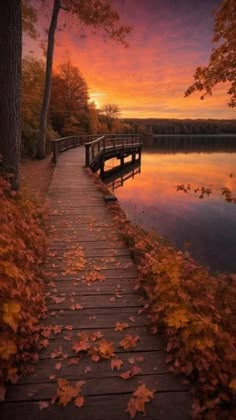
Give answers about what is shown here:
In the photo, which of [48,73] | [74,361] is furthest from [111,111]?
[74,361]

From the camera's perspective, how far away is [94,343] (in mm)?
2873

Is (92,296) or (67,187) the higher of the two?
(67,187)

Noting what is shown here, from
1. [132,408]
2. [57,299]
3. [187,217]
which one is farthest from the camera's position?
[187,217]

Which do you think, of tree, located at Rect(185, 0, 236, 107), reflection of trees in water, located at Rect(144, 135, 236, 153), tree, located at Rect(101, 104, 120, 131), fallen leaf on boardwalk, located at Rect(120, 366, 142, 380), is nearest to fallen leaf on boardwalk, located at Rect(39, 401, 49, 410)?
fallen leaf on boardwalk, located at Rect(120, 366, 142, 380)

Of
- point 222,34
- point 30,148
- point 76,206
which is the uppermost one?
point 222,34

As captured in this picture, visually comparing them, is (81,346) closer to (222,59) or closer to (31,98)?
(222,59)

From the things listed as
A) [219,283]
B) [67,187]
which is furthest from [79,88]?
[219,283]

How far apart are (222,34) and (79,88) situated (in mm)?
30271

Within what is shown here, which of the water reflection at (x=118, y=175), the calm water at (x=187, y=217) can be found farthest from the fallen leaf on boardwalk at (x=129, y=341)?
the water reflection at (x=118, y=175)

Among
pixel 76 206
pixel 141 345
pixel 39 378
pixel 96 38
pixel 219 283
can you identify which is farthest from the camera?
pixel 96 38

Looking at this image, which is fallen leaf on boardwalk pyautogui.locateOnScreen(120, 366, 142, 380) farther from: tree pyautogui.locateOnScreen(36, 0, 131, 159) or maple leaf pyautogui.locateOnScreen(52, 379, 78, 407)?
tree pyautogui.locateOnScreen(36, 0, 131, 159)

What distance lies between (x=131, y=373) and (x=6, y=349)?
1177 millimetres

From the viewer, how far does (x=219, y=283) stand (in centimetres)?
471

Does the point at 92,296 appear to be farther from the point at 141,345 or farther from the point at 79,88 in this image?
the point at 79,88
